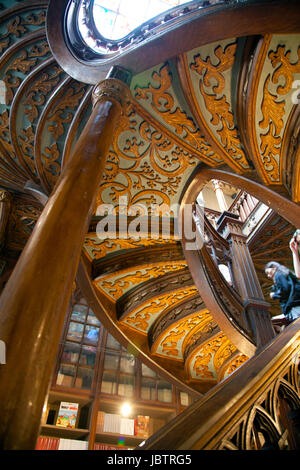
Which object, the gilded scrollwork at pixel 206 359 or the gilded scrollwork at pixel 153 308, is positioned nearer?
the gilded scrollwork at pixel 153 308

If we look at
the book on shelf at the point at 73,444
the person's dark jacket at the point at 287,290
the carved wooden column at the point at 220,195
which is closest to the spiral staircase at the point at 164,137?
the person's dark jacket at the point at 287,290

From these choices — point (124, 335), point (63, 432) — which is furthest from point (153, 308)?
point (63, 432)

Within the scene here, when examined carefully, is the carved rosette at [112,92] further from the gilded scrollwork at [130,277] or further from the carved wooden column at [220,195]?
the carved wooden column at [220,195]

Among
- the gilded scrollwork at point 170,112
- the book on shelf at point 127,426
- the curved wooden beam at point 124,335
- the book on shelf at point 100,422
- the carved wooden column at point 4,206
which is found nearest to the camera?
the gilded scrollwork at point 170,112

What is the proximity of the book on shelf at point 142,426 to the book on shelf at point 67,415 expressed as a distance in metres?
1.17

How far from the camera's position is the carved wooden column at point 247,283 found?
3.62 m

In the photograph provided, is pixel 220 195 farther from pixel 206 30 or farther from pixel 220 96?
pixel 206 30

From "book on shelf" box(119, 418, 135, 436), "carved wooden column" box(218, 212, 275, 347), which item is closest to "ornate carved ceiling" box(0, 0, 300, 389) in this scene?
"carved wooden column" box(218, 212, 275, 347)

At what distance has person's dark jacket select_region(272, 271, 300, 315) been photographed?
2445mm

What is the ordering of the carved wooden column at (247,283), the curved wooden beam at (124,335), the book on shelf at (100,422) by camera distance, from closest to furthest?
1. the carved wooden column at (247,283)
2. the curved wooden beam at (124,335)
3. the book on shelf at (100,422)

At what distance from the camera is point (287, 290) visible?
2494 millimetres

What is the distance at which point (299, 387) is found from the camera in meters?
1.38

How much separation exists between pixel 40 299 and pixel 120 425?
5.20 meters

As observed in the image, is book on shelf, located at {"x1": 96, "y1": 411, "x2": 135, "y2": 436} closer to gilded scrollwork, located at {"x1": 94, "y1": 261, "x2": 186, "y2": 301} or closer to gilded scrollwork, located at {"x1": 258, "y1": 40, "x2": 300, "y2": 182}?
gilded scrollwork, located at {"x1": 94, "y1": 261, "x2": 186, "y2": 301}
